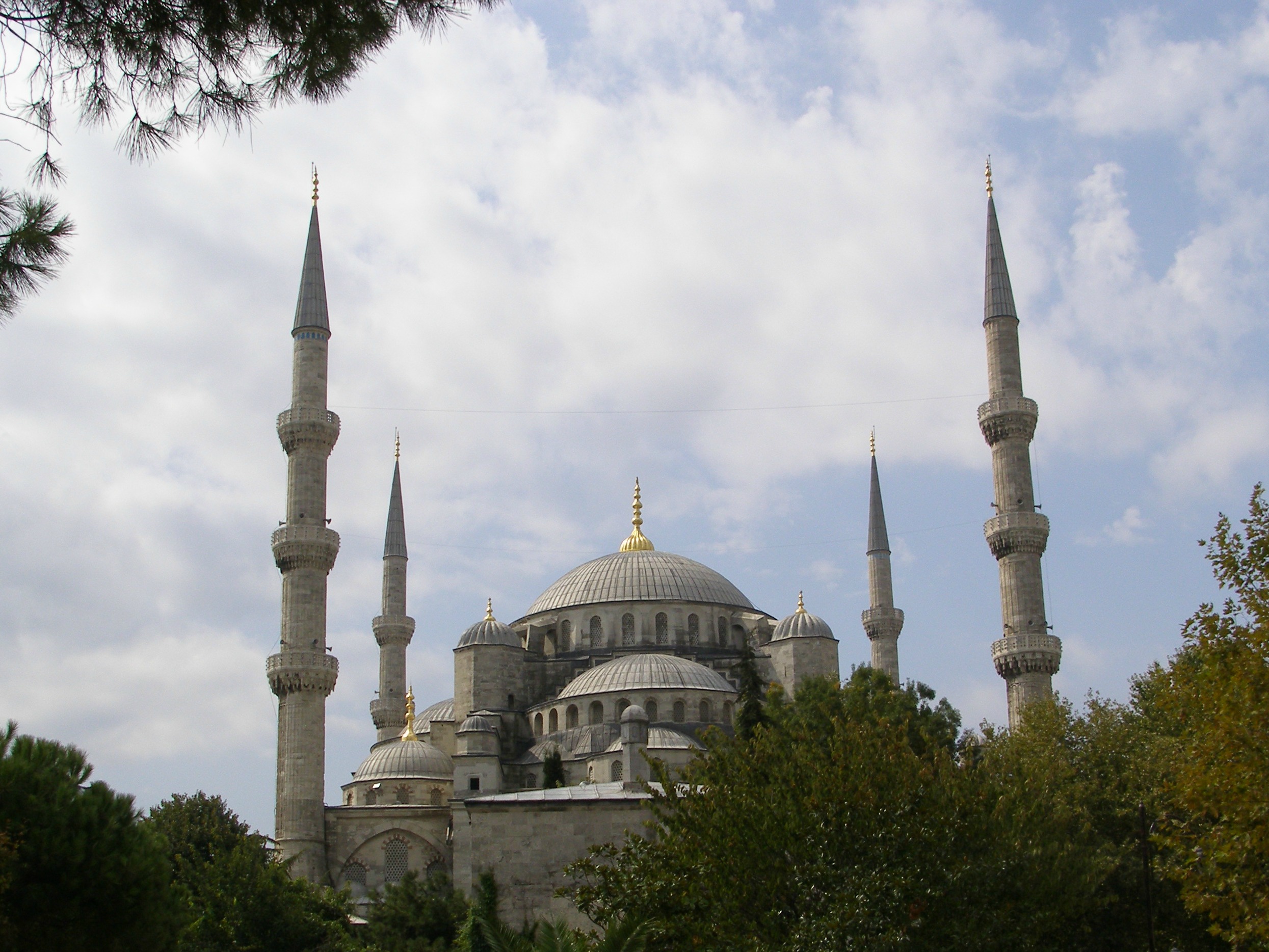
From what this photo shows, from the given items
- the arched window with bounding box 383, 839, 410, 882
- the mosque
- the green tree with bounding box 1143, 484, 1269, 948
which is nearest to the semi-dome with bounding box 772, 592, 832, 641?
the mosque

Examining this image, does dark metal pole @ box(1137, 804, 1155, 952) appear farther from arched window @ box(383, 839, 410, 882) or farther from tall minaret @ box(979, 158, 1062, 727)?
arched window @ box(383, 839, 410, 882)

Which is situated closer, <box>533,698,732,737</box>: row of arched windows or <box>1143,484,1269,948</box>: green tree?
<box>1143,484,1269,948</box>: green tree

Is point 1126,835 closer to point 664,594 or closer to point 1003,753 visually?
point 1003,753

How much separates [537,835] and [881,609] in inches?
740

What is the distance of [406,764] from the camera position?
3519 cm

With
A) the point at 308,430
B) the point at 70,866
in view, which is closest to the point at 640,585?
the point at 308,430

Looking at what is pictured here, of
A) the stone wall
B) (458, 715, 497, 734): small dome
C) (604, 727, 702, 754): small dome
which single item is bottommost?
the stone wall

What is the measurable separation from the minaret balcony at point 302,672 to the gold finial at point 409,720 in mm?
6432

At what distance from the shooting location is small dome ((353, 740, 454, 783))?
35.0 meters

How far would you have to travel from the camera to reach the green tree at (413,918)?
22.1 m

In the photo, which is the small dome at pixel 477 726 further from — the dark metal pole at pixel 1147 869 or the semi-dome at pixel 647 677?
the dark metal pole at pixel 1147 869

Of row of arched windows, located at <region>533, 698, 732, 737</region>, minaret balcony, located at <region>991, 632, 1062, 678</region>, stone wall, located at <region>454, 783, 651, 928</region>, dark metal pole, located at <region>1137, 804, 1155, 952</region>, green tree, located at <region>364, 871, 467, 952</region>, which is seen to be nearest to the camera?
dark metal pole, located at <region>1137, 804, 1155, 952</region>

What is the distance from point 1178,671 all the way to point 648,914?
5.19 m

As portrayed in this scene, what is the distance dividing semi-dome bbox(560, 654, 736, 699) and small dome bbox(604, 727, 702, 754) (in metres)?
2.07
